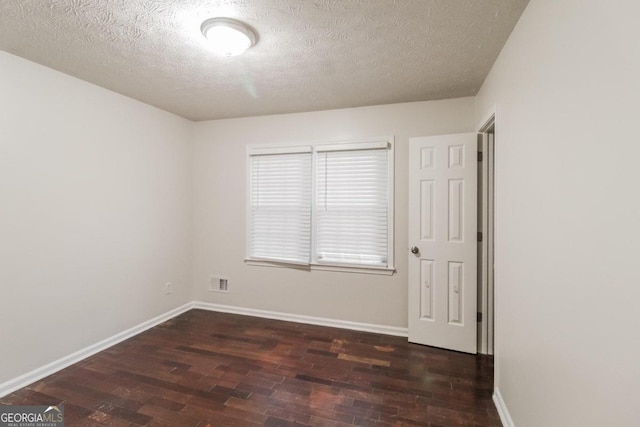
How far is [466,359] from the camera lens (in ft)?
8.67

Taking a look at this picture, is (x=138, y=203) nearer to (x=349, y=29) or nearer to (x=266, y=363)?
Answer: (x=266, y=363)

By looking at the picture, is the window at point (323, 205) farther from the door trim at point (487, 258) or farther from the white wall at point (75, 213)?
the white wall at point (75, 213)

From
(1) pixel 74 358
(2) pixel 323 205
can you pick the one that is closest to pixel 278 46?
(2) pixel 323 205

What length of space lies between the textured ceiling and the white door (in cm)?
62

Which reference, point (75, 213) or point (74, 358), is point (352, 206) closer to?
point (75, 213)

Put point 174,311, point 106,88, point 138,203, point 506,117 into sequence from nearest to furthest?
point 506,117, point 106,88, point 138,203, point 174,311

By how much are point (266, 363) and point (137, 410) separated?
95 centimetres

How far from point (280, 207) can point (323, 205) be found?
0.54 metres

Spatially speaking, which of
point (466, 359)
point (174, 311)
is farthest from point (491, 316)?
point (174, 311)

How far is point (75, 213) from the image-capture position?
256 centimetres

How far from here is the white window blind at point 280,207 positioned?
3.46 metres

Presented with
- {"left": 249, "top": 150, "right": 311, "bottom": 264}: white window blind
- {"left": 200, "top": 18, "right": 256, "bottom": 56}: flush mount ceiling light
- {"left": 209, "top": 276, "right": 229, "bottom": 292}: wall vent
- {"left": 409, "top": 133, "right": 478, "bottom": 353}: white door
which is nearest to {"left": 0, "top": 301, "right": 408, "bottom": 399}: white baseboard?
{"left": 209, "top": 276, "right": 229, "bottom": 292}: wall vent

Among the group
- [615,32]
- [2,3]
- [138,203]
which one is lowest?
[138,203]

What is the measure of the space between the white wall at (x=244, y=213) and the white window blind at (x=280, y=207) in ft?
0.51
